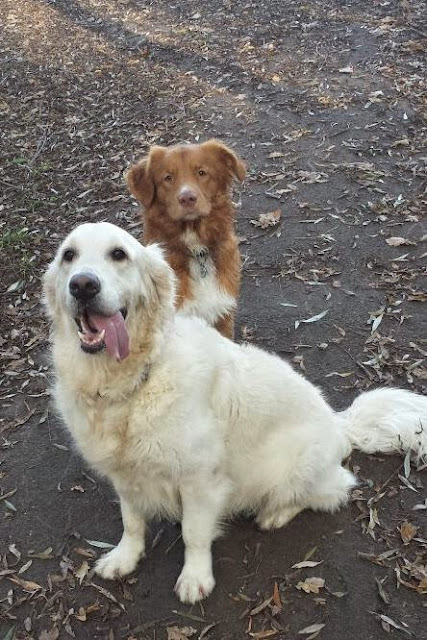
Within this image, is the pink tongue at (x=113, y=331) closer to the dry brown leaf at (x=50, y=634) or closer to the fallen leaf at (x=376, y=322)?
the dry brown leaf at (x=50, y=634)

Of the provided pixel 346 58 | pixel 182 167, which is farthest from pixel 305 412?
pixel 346 58

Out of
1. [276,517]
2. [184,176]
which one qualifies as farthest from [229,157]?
[276,517]

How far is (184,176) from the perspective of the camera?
447cm

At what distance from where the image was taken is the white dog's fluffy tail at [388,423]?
11.8ft

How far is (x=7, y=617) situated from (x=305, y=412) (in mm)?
1836

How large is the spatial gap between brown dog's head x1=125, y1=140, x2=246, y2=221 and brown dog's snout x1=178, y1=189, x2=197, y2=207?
3 centimetres

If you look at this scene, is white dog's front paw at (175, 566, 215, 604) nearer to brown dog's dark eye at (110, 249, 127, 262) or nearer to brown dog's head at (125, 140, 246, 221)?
brown dog's dark eye at (110, 249, 127, 262)

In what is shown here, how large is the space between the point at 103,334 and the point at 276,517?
149cm

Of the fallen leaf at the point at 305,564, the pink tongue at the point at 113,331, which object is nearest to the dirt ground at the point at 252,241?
the fallen leaf at the point at 305,564

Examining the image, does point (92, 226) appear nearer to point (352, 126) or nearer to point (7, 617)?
point (7, 617)

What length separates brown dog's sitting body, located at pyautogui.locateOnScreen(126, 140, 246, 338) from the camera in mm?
4402

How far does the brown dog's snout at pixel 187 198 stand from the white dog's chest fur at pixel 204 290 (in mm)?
221

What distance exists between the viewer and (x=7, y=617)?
3.16 m

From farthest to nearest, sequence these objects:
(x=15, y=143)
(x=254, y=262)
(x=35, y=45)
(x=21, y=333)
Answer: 1. (x=35, y=45)
2. (x=15, y=143)
3. (x=254, y=262)
4. (x=21, y=333)
